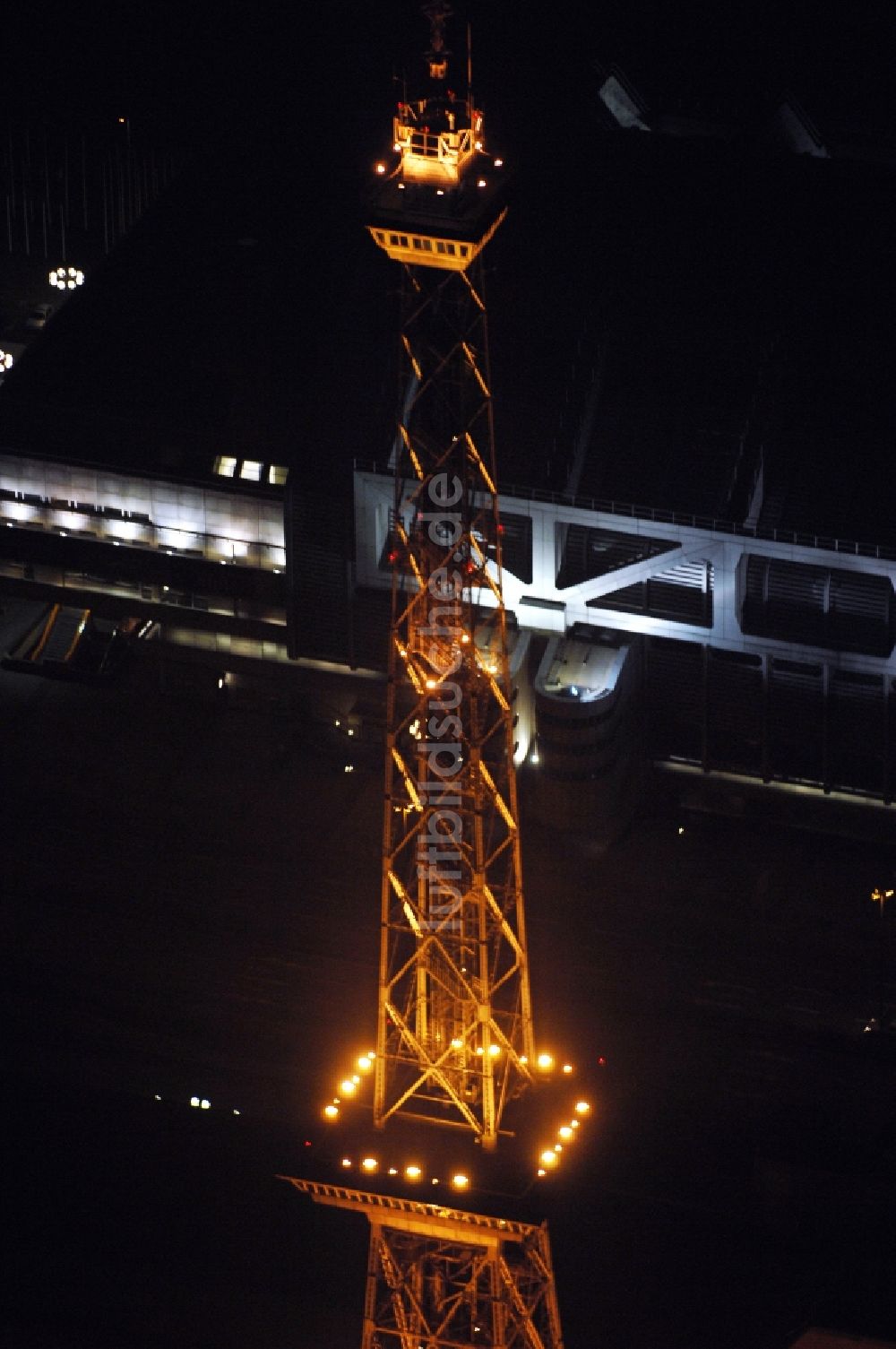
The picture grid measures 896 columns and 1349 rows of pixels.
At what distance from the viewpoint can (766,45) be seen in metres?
157

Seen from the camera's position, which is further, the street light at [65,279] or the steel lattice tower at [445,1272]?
the street light at [65,279]

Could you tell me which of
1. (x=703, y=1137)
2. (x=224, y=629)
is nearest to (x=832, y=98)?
(x=224, y=629)

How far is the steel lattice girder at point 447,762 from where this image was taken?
258 ft

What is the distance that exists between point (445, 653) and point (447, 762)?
4.61 m

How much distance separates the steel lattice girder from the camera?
7869 centimetres

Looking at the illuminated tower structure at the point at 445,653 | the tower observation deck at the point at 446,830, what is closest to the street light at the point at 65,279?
the illuminated tower structure at the point at 445,653

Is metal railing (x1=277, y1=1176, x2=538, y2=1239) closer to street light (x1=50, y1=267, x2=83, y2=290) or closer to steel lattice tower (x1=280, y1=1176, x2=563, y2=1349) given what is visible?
steel lattice tower (x1=280, y1=1176, x2=563, y2=1349)

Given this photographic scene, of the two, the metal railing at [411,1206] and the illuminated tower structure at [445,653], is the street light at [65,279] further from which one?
the metal railing at [411,1206]

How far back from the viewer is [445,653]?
8288 cm

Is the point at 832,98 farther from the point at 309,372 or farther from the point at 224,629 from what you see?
the point at 224,629

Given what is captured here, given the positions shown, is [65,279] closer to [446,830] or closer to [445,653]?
[446,830]

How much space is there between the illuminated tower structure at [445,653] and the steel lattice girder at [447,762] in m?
0.07

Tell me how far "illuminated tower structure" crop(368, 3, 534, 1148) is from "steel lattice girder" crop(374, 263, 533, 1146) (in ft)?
0.24

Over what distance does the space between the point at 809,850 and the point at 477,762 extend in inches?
1860
